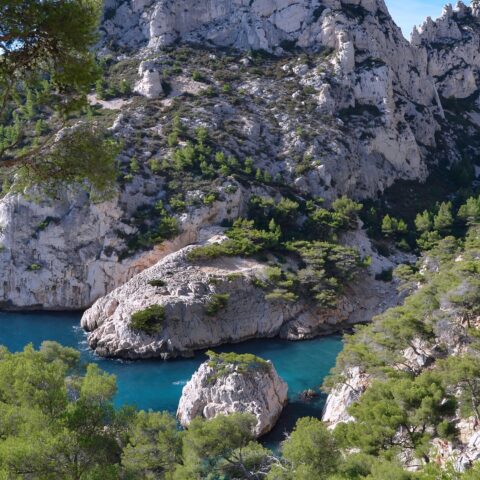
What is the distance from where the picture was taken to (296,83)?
67.9m

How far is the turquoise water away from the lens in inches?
1138

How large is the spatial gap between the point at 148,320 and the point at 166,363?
141 inches

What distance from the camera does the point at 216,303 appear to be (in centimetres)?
3878

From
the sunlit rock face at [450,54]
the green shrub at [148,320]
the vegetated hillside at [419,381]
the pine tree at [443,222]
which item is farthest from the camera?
the sunlit rock face at [450,54]

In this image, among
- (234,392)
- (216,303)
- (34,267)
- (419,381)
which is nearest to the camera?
(419,381)

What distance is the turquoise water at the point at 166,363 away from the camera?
1138 inches

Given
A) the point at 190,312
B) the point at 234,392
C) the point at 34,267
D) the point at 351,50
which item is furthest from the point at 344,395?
the point at 351,50

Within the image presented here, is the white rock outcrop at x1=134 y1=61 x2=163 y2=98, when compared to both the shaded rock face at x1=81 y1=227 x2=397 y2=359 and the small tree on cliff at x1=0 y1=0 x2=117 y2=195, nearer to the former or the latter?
the shaded rock face at x1=81 y1=227 x2=397 y2=359

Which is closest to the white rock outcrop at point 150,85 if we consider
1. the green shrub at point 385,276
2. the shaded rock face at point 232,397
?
the green shrub at point 385,276

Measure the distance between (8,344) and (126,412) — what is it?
79.1 ft

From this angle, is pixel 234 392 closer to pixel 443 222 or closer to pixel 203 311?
pixel 203 311

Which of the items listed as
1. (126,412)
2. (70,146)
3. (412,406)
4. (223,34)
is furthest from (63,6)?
(223,34)

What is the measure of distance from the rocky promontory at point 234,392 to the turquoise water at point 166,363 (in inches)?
49.9

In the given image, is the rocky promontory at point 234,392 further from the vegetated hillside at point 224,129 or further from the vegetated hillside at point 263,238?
the vegetated hillside at point 224,129
